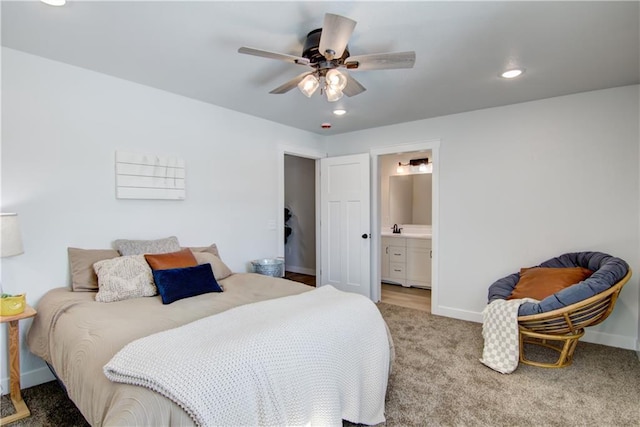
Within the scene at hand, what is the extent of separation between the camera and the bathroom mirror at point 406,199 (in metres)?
5.96

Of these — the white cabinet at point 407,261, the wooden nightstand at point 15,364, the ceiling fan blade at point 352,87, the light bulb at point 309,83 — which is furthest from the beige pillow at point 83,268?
the white cabinet at point 407,261

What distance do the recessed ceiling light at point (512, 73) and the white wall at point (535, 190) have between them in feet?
2.95

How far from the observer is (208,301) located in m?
2.25

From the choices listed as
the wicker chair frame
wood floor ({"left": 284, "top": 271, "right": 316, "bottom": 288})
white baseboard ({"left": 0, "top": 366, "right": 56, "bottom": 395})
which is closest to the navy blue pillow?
white baseboard ({"left": 0, "top": 366, "right": 56, "bottom": 395})

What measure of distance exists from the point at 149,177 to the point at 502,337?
3.24 metres

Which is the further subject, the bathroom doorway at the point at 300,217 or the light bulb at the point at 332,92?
the bathroom doorway at the point at 300,217

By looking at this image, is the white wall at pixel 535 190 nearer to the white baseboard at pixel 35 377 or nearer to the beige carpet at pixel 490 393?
the beige carpet at pixel 490 393

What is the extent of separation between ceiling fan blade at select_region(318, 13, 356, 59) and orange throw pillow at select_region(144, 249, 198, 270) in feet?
6.13

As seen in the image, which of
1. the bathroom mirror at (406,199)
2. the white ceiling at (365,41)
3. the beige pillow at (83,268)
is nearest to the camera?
the white ceiling at (365,41)

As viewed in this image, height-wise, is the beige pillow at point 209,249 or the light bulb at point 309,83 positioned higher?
the light bulb at point 309,83

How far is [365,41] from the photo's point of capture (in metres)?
2.14

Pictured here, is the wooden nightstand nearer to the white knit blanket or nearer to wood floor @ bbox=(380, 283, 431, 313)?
the white knit blanket

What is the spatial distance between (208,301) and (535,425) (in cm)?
213

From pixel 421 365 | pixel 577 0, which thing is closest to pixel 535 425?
pixel 421 365
